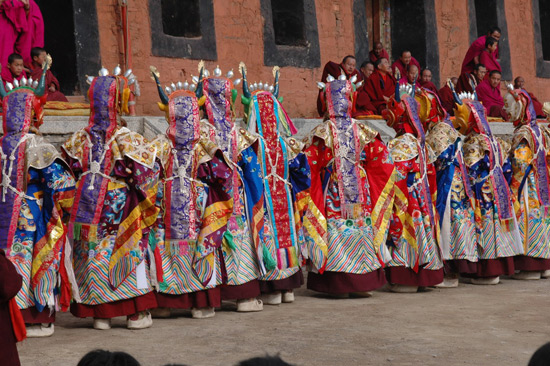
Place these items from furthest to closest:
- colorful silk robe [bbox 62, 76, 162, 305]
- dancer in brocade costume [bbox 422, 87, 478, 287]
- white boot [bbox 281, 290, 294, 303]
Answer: dancer in brocade costume [bbox 422, 87, 478, 287]
white boot [bbox 281, 290, 294, 303]
colorful silk robe [bbox 62, 76, 162, 305]

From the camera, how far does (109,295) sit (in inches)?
259

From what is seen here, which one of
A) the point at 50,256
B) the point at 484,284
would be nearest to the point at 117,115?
the point at 50,256

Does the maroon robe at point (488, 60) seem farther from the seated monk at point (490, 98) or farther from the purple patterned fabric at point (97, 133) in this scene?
the purple patterned fabric at point (97, 133)

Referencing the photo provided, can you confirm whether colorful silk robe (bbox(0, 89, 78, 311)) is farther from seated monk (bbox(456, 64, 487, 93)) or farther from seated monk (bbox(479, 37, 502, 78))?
seated monk (bbox(479, 37, 502, 78))

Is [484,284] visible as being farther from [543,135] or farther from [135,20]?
[135,20]

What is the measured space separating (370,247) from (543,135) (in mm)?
3032

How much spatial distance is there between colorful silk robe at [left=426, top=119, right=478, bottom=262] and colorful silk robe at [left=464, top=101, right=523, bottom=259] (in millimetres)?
165

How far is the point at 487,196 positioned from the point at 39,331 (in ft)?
15.8

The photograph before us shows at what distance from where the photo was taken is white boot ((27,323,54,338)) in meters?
6.44

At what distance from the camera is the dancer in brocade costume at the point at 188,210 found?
700 cm

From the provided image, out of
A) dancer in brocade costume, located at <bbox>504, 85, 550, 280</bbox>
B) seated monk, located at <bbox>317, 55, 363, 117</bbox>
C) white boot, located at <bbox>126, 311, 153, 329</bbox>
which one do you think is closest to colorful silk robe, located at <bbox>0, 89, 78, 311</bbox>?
white boot, located at <bbox>126, 311, 153, 329</bbox>

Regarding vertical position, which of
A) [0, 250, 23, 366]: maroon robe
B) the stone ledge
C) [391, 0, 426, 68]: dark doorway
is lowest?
[0, 250, 23, 366]: maroon robe

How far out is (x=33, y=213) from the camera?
6.46 m

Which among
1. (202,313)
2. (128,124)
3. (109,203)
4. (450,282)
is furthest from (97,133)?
(450,282)
